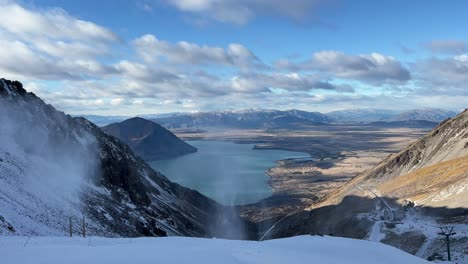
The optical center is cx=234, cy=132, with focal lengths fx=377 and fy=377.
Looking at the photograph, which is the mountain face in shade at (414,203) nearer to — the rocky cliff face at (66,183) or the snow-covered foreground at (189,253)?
the snow-covered foreground at (189,253)

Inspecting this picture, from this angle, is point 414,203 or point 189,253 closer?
point 189,253

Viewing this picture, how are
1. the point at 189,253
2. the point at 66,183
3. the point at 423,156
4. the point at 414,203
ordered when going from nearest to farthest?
1. the point at 189,253
2. the point at 66,183
3. the point at 414,203
4. the point at 423,156

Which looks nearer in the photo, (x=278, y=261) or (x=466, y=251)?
(x=278, y=261)

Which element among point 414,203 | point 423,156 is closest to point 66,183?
point 414,203

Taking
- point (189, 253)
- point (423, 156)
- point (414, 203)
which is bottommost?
point (414, 203)

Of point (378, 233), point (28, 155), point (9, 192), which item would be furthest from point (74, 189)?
point (378, 233)

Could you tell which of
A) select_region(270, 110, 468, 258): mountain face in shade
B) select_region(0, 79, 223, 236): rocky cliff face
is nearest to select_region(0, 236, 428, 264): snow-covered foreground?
select_region(0, 79, 223, 236): rocky cliff face

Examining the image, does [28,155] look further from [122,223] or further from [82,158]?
[122,223]

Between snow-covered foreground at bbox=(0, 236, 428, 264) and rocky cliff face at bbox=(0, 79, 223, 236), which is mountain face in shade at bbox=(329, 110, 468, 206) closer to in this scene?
rocky cliff face at bbox=(0, 79, 223, 236)

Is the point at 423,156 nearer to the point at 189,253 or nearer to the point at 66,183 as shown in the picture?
the point at 66,183
